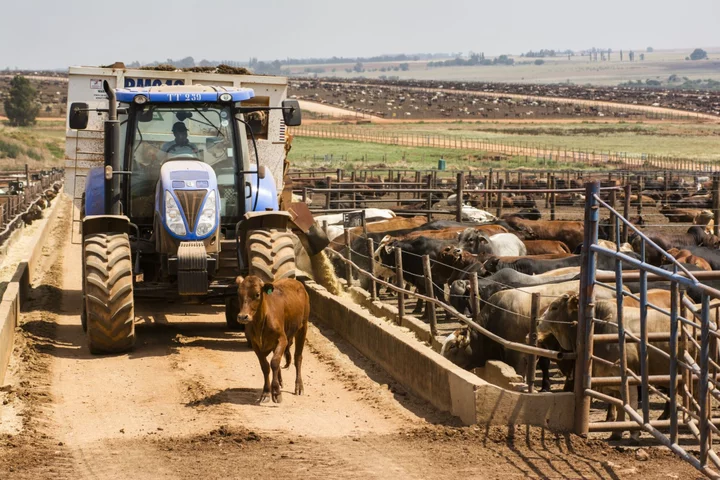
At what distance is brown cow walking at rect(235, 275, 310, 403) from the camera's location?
9492mm

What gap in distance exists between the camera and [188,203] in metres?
12.2

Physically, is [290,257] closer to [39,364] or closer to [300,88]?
[39,364]

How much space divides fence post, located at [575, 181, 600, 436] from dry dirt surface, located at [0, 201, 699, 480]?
0.86ft

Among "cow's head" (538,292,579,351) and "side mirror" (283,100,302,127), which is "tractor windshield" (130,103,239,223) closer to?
"side mirror" (283,100,302,127)

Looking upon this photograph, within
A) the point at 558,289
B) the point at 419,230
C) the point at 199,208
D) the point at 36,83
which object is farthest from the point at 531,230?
the point at 36,83

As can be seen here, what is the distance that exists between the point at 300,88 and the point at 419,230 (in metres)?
156

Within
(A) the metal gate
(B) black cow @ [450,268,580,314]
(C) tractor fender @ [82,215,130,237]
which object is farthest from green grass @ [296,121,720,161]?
(A) the metal gate

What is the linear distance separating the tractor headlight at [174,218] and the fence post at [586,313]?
5157mm

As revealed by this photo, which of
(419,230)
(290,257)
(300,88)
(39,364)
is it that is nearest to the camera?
(39,364)

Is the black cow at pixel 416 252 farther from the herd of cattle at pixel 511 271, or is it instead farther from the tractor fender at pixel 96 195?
the tractor fender at pixel 96 195

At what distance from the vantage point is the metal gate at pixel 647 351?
278 inches

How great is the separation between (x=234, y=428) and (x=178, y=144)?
5.19 meters

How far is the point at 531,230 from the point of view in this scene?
73.6 ft

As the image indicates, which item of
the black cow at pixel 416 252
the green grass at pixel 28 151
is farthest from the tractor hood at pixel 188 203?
the green grass at pixel 28 151
